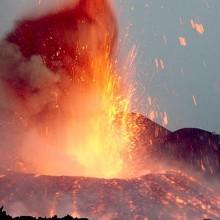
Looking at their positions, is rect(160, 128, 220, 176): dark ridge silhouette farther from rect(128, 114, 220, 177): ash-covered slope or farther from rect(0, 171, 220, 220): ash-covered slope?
rect(0, 171, 220, 220): ash-covered slope

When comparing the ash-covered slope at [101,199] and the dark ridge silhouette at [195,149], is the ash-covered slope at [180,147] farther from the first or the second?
the ash-covered slope at [101,199]

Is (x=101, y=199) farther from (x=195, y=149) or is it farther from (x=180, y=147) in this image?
(x=195, y=149)

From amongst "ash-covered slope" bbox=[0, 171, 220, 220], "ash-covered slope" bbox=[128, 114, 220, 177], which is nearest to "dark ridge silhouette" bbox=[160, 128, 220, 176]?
"ash-covered slope" bbox=[128, 114, 220, 177]

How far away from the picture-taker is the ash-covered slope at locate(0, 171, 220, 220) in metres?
29.4

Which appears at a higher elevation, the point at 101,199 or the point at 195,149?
the point at 195,149

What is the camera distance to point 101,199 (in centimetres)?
3119

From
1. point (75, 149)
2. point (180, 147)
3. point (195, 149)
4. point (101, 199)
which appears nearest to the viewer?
point (101, 199)

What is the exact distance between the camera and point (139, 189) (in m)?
33.7

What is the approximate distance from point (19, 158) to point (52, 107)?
21064 mm

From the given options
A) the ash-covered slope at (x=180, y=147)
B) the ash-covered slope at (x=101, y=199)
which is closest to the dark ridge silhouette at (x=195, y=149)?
the ash-covered slope at (x=180, y=147)

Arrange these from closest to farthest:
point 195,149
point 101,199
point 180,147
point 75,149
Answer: point 101,199 < point 75,149 < point 180,147 < point 195,149

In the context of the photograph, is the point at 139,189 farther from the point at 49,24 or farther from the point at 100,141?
the point at 49,24

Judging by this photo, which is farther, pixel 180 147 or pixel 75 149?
pixel 180 147

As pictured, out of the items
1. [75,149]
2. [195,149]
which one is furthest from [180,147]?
[75,149]
